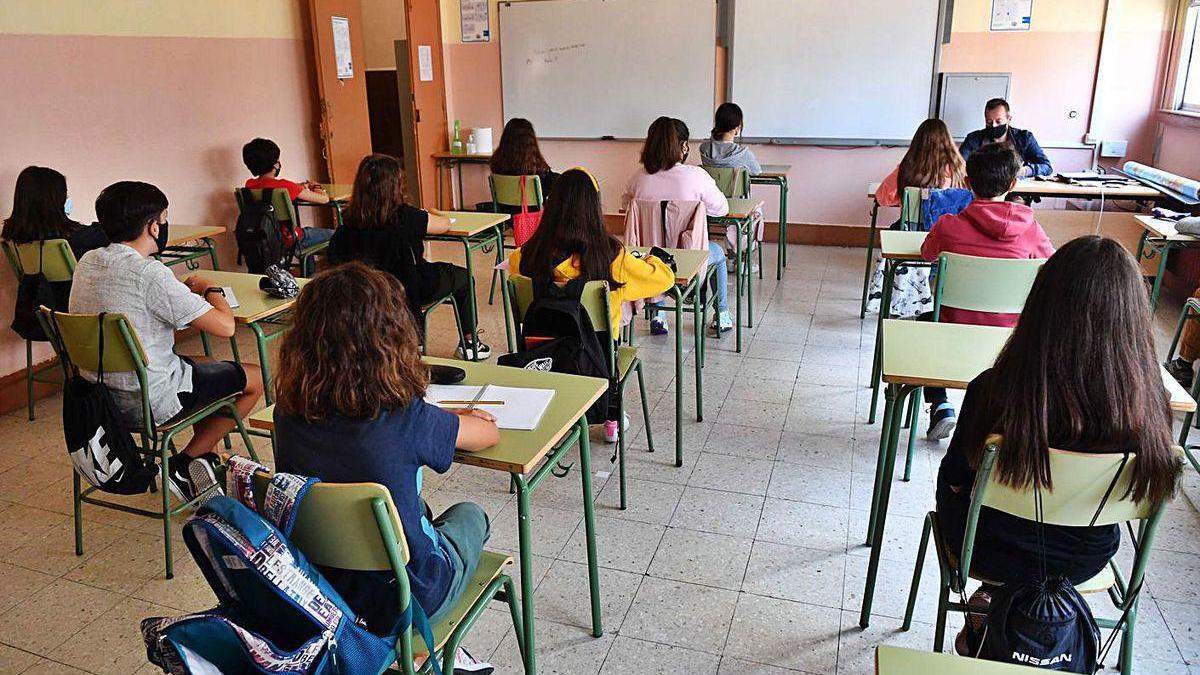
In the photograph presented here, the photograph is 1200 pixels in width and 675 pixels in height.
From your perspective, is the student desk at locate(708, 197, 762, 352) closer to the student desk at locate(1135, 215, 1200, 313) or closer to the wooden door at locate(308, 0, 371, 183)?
the student desk at locate(1135, 215, 1200, 313)

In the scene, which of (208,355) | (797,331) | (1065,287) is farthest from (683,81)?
(1065,287)

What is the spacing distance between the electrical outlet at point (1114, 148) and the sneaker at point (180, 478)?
619cm

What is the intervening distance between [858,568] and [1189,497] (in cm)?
138

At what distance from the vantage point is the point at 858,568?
2533mm

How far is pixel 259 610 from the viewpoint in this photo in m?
1.34

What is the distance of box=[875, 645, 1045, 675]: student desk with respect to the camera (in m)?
1.08

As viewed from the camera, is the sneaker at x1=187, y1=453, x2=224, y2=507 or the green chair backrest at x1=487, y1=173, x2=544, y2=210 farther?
the green chair backrest at x1=487, y1=173, x2=544, y2=210

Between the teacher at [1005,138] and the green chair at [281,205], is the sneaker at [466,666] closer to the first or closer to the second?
the green chair at [281,205]

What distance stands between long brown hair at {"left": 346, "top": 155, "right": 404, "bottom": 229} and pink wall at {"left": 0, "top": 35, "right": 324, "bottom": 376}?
5.57ft

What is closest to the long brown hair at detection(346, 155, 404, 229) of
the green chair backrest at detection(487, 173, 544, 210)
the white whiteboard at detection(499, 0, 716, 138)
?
the green chair backrest at detection(487, 173, 544, 210)

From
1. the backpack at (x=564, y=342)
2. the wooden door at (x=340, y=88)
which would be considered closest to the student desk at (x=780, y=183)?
the wooden door at (x=340, y=88)

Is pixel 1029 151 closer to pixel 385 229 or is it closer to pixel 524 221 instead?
pixel 524 221

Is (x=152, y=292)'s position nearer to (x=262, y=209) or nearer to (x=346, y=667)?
(x=346, y=667)

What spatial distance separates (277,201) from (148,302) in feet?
7.57
